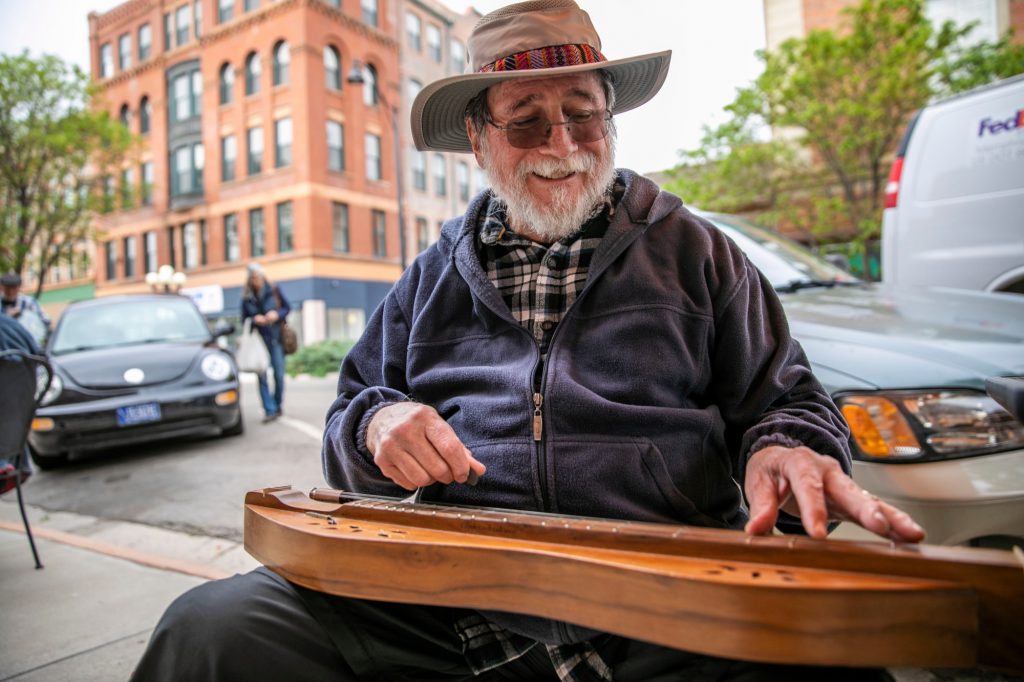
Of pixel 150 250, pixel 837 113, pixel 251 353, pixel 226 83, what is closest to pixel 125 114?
pixel 150 250

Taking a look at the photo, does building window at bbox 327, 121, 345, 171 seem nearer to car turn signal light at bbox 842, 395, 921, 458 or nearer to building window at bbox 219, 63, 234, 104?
building window at bbox 219, 63, 234, 104

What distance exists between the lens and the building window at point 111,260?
→ 28141 mm

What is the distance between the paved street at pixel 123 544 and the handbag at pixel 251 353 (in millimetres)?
705

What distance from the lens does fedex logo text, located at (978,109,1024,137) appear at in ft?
14.1

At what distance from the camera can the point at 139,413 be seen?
211 inches

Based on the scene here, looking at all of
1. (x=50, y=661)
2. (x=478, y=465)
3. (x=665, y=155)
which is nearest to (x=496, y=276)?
(x=478, y=465)

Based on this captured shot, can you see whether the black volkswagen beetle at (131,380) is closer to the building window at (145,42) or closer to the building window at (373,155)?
the building window at (373,155)

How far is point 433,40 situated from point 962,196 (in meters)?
16.5

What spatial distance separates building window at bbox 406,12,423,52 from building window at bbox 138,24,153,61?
1152 centimetres

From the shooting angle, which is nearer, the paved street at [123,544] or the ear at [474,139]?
the ear at [474,139]

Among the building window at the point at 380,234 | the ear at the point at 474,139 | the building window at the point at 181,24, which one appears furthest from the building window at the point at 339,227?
the ear at the point at 474,139

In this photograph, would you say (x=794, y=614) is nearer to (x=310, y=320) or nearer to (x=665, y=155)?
(x=665, y=155)

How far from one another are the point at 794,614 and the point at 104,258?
33185mm

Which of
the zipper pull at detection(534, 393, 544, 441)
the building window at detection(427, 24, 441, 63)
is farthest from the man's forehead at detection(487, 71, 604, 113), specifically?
the building window at detection(427, 24, 441, 63)
